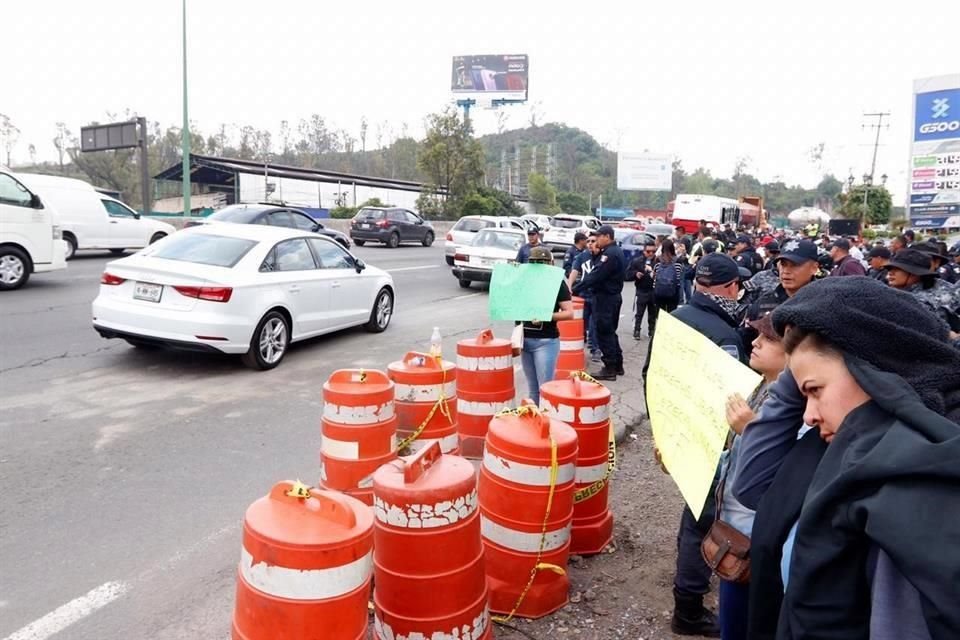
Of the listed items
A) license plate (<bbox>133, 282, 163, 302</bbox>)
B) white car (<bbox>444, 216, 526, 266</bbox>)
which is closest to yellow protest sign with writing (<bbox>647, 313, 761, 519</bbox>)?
license plate (<bbox>133, 282, 163, 302</bbox>)

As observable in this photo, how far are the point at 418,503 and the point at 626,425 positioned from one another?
4093mm

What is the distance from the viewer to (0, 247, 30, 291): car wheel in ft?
37.6

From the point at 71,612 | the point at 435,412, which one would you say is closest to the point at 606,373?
the point at 435,412

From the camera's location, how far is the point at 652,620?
3254 mm

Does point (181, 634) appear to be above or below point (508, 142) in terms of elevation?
below

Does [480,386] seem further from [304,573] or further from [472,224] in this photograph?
[472,224]

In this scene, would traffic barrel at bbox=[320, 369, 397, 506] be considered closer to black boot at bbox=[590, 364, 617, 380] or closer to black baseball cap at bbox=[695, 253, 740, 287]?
black baseball cap at bbox=[695, 253, 740, 287]

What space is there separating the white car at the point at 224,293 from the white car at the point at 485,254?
6435 millimetres

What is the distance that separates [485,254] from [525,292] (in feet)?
32.7

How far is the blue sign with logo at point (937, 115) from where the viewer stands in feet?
59.7

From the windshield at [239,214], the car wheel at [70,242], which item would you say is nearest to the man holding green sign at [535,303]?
the windshield at [239,214]

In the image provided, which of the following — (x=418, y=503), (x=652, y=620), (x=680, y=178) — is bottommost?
(x=652, y=620)

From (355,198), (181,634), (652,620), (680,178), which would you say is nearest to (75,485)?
(181,634)

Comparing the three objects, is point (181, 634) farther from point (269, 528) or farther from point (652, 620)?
point (652, 620)
